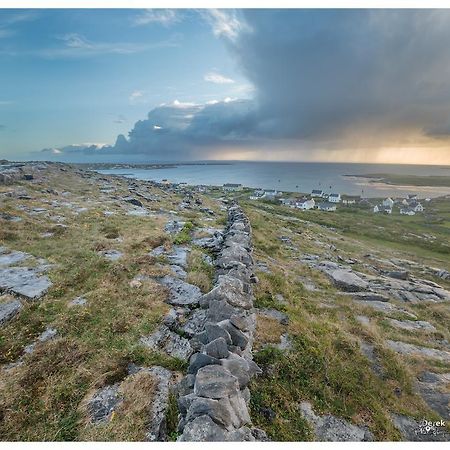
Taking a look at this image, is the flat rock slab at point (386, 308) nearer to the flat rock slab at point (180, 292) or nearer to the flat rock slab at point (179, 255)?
the flat rock slab at point (180, 292)

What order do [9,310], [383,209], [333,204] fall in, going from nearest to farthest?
1. [9,310]
2. [333,204]
3. [383,209]

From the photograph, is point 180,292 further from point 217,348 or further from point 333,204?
point 333,204

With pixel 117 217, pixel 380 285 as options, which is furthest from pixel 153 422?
pixel 117 217

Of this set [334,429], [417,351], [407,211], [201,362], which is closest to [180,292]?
[201,362]

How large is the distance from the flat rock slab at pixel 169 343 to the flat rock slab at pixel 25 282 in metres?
4.78

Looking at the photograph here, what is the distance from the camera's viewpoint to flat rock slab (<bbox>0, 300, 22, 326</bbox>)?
882cm

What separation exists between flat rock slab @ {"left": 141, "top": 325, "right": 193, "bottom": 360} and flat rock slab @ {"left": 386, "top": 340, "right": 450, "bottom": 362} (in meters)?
8.47

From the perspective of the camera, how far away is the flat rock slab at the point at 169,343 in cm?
830

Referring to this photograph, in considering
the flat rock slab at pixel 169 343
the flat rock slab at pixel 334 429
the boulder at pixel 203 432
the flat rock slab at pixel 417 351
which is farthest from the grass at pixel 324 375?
the flat rock slab at pixel 169 343

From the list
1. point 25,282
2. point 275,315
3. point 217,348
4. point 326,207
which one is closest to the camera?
point 217,348

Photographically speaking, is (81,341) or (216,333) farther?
(81,341)

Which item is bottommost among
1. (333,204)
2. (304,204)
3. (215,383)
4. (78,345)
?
(333,204)

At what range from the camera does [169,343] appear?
867 centimetres

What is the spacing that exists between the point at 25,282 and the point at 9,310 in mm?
2196
